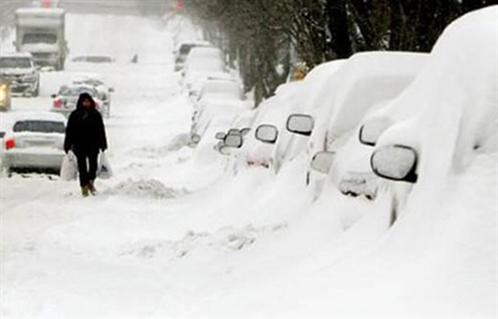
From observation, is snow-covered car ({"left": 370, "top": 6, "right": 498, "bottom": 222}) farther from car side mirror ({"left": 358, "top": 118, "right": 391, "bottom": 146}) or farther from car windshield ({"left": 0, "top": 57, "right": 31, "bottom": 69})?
car windshield ({"left": 0, "top": 57, "right": 31, "bottom": 69})

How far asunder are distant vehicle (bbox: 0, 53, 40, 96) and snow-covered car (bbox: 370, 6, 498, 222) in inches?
1832

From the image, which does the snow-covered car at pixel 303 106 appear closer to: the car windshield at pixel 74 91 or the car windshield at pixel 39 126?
the car windshield at pixel 39 126

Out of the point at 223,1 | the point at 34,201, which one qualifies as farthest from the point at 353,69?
the point at 223,1

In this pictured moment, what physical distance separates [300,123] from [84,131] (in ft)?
26.7

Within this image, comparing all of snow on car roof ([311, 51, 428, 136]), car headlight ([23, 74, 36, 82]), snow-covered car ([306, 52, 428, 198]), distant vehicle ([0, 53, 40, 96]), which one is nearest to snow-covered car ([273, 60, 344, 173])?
snow-covered car ([306, 52, 428, 198])

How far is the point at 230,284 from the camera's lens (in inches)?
362

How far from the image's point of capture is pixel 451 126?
6.48 metres

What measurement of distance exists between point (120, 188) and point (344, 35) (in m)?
6.25

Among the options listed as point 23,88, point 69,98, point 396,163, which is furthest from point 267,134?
point 23,88

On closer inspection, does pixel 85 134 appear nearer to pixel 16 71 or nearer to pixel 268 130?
pixel 268 130

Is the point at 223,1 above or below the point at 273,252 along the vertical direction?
above

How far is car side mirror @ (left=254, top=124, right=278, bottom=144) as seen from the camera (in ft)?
44.3

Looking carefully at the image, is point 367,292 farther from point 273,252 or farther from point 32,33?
point 32,33

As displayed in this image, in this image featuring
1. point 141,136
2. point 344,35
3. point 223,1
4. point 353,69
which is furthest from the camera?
point 141,136
